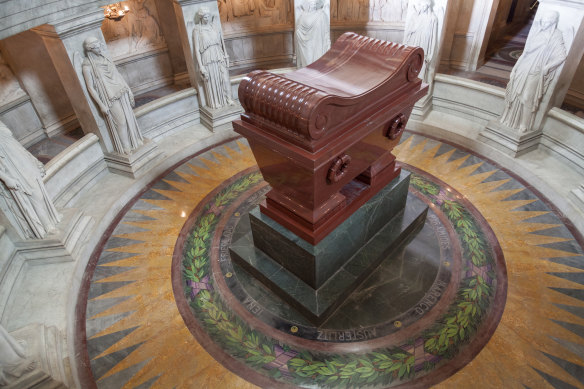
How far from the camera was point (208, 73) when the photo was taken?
20.9 feet

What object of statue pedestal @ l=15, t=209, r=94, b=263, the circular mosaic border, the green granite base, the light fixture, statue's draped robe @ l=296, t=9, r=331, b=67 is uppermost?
the light fixture

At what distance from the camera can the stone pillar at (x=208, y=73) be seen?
5969mm

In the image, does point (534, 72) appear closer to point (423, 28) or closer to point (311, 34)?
point (423, 28)

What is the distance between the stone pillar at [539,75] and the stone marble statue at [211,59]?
4.51m

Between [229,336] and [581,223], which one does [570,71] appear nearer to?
[581,223]

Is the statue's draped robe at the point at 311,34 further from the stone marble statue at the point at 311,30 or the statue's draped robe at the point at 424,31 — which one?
the statue's draped robe at the point at 424,31

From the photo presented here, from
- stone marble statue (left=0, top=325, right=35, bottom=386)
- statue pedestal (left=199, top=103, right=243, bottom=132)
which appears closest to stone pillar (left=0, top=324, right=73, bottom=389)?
stone marble statue (left=0, top=325, right=35, bottom=386)

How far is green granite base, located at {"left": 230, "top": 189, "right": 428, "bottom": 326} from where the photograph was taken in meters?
3.86

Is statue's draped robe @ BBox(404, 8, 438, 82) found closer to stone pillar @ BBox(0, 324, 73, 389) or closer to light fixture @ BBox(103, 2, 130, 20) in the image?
light fixture @ BBox(103, 2, 130, 20)

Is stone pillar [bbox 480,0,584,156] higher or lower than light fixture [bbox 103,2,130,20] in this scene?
lower

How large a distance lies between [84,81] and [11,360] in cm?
359

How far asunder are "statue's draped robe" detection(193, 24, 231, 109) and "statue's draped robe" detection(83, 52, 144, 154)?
144 cm

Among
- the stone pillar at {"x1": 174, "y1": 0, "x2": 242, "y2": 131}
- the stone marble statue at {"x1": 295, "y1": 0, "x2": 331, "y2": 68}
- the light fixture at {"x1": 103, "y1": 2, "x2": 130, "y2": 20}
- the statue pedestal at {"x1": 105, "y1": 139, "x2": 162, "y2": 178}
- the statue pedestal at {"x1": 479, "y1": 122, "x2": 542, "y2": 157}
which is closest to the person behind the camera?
the statue pedestal at {"x1": 479, "y1": 122, "x2": 542, "y2": 157}

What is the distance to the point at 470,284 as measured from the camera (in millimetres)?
4117
